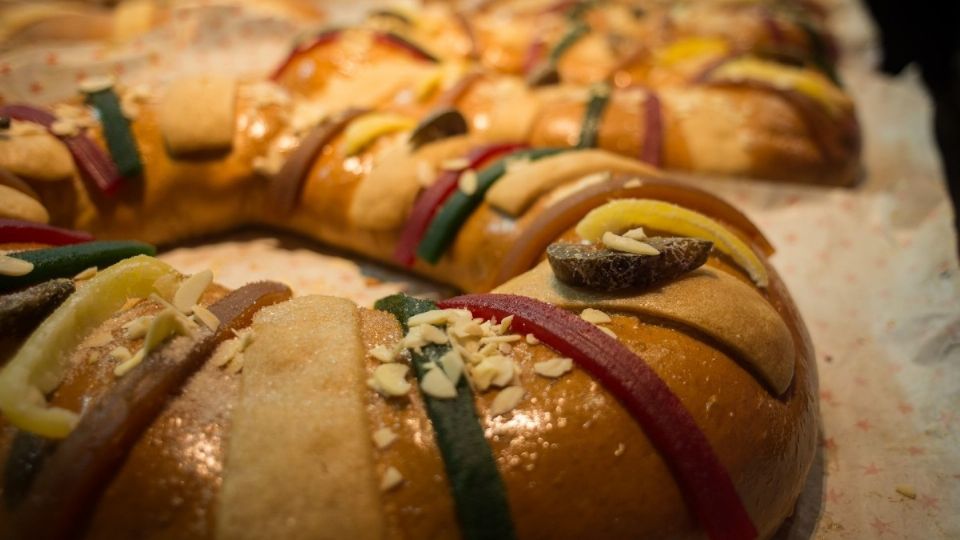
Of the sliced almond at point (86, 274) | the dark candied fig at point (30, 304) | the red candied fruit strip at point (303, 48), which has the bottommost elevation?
the sliced almond at point (86, 274)

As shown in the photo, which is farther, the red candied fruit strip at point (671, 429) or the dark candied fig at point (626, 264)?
the dark candied fig at point (626, 264)

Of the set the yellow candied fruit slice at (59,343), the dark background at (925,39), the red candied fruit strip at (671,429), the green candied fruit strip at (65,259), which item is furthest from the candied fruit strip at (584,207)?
the dark background at (925,39)

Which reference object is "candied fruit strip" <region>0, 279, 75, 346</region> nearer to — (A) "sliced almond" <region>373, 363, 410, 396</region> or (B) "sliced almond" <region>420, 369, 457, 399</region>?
(A) "sliced almond" <region>373, 363, 410, 396</region>

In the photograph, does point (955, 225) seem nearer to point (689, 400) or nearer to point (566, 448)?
point (689, 400)

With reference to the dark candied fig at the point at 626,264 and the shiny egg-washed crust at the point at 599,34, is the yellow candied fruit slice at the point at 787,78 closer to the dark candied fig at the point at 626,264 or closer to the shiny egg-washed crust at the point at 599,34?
the shiny egg-washed crust at the point at 599,34

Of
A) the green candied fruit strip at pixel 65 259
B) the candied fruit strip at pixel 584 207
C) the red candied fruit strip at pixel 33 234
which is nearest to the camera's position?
the green candied fruit strip at pixel 65 259

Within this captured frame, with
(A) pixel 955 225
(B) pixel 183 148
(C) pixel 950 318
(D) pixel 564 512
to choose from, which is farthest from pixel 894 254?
(B) pixel 183 148

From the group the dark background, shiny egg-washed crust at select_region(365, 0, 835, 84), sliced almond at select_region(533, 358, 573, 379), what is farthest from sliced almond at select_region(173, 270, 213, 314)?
the dark background
